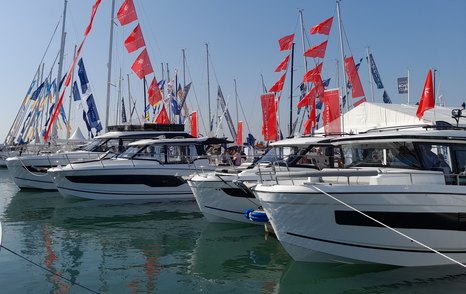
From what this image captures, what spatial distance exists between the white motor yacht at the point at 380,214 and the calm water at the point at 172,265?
1.21 feet

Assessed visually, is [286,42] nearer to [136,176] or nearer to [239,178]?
[136,176]

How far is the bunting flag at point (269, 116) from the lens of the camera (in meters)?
20.6

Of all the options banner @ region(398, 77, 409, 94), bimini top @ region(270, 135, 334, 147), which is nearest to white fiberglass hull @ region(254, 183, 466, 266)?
bimini top @ region(270, 135, 334, 147)

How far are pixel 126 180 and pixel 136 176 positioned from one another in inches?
16.7

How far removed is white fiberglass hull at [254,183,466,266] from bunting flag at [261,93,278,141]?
12.1 m

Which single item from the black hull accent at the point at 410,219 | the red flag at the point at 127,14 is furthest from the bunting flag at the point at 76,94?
the black hull accent at the point at 410,219

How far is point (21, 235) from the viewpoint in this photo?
12195mm

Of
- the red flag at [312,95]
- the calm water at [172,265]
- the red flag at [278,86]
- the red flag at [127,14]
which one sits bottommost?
the calm water at [172,265]

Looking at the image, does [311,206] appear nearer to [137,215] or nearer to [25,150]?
[137,215]

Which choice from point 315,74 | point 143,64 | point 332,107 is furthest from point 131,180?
point 315,74

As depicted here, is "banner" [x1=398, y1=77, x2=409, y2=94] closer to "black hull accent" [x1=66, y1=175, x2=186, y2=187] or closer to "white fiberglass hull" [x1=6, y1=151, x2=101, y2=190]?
"black hull accent" [x1=66, y1=175, x2=186, y2=187]

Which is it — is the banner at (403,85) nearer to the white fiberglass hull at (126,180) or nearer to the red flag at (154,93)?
the red flag at (154,93)

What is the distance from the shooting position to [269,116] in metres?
20.8

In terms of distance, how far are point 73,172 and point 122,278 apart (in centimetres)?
1135
